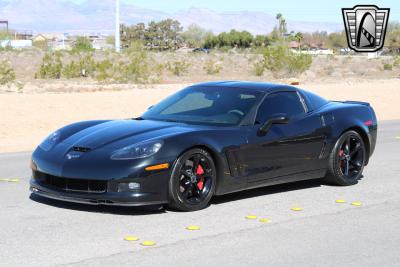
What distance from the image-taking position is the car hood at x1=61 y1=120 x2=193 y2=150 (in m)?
7.93

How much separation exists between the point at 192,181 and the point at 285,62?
3665 centimetres

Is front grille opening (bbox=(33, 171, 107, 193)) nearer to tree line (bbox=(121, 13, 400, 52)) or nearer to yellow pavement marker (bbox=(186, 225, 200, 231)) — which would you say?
yellow pavement marker (bbox=(186, 225, 200, 231))

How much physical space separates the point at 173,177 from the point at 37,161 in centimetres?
146

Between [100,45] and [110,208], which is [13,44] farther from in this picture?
[110,208]

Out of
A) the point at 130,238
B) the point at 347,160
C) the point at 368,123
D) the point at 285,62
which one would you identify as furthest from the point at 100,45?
the point at 130,238

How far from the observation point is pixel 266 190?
375 inches

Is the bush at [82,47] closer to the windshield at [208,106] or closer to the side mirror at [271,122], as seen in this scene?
the windshield at [208,106]

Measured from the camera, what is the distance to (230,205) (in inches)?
336

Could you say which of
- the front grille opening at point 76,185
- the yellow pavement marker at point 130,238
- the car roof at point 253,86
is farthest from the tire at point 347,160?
the yellow pavement marker at point 130,238

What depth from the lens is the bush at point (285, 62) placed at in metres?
43.7

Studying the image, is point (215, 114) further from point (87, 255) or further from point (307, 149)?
point (87, 255)

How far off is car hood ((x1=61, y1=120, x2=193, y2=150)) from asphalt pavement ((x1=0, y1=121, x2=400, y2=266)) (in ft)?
2.23

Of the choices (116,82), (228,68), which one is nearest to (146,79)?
(116,82)

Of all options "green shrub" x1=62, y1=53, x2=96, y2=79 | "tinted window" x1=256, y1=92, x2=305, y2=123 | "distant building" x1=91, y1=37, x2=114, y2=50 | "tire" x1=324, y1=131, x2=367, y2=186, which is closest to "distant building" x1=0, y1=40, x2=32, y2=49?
"distant building" x1=91, y1=37, x2=114, y2=50
